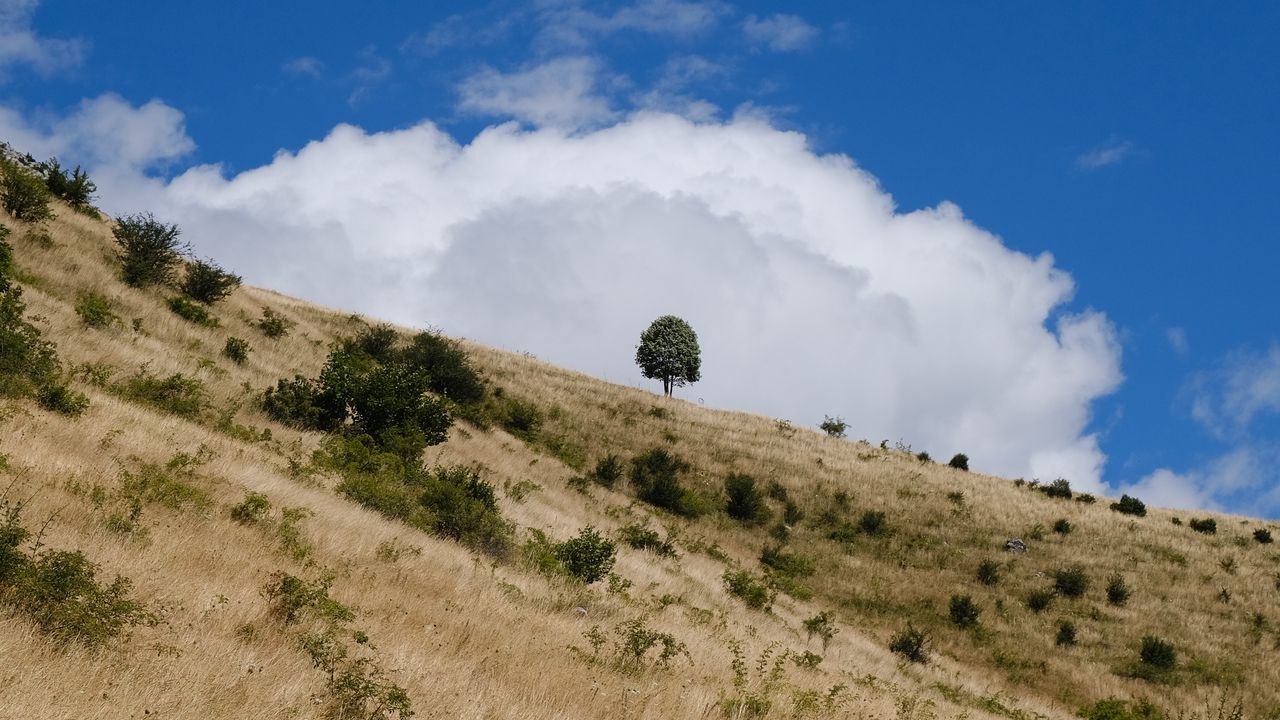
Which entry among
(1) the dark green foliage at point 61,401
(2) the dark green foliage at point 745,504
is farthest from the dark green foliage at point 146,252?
(2) the dark green foliage at point 745,504

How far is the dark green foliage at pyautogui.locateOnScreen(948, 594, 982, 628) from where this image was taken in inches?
1222

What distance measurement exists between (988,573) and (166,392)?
1253 inches

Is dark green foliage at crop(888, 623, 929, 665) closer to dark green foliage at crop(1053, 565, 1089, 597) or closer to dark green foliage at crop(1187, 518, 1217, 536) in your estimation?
dark green foliage at crop(1053, 565, 1089, 597)

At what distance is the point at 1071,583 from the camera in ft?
111

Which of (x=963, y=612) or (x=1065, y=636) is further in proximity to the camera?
(x=963, y=612)

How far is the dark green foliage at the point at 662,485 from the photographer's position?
1460 inches

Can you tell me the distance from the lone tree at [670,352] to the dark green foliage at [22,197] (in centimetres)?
4984

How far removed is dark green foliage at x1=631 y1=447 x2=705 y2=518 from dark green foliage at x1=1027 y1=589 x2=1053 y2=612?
1410 centimetres

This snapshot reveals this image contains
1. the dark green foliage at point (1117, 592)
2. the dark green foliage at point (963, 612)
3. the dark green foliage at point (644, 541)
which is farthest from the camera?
the dark green foliage at point (1117, 592)

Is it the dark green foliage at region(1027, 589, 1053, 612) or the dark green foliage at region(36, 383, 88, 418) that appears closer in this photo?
the dark green foliage at region(36, 383, 88, 418)

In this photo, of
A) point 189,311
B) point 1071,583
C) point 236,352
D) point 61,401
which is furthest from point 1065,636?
point 189,311

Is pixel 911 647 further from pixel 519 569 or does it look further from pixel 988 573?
pixel 519 569

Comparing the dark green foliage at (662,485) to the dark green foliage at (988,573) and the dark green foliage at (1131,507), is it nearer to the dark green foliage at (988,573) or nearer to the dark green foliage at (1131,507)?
the dark green foliage at (988,573)

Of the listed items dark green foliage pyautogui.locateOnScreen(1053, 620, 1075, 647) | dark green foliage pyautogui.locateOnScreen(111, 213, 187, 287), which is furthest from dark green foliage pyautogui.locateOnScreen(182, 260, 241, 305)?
dark green foliage pyautogui.locateOnScreen(1053, 620, 1075, 647)
